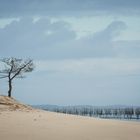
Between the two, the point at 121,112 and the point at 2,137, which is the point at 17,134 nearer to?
the point at 2,137

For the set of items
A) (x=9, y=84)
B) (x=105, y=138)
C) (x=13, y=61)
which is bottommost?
(x=105, y=138)

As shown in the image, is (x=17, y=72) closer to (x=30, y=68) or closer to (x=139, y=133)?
(x=30, y=68)

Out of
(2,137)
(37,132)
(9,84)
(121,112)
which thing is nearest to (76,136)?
(37,132)

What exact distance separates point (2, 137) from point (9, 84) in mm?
30468

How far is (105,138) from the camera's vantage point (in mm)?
8406

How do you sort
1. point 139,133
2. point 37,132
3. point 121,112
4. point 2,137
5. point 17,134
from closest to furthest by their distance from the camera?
point 2,137
point 17,134
point 37,132
point 139,133
point 121,112

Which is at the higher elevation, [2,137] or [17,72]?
[17,72]

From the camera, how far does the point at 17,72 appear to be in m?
37.9

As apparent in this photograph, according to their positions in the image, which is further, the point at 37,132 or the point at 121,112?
the point at 121,112

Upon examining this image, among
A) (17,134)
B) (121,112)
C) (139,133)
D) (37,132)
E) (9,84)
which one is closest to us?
(17,134)

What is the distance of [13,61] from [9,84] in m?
2.97

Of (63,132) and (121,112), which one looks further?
(121,112)

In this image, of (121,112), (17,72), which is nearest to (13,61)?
(17,72)

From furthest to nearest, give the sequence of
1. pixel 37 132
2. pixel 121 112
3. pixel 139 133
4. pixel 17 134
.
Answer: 1. pixel 121 112
2. pixel 139 133
3. pixel 37 132
4. pixel 17 134
